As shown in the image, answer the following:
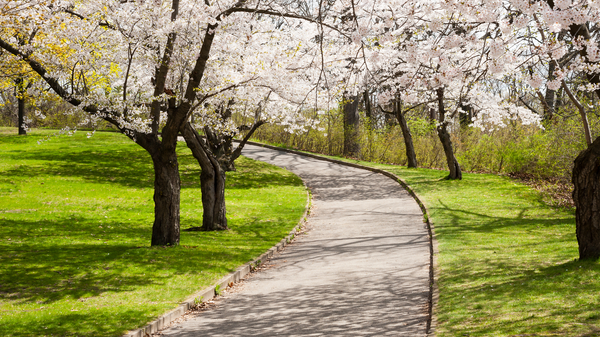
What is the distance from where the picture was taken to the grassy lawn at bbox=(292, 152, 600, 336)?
224 inches

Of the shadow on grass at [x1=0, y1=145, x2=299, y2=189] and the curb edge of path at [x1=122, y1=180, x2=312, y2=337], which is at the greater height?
the shadow on grass at [x1=0, y1=145, x2=299, y2=189]

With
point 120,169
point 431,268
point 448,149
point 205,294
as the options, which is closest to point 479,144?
point 448,149

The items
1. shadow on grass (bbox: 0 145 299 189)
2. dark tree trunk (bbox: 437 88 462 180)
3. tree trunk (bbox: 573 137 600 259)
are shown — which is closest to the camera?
tree trunk (bbox: 573 137 600 259)

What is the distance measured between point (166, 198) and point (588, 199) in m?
7.86

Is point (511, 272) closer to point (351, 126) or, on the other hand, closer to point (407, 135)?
point (407, 135)

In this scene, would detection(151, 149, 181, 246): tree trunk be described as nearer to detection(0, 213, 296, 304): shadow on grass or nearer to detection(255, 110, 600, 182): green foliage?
detection(0, 213, 296, 304): shadow on grass

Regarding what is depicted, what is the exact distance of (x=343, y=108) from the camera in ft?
103

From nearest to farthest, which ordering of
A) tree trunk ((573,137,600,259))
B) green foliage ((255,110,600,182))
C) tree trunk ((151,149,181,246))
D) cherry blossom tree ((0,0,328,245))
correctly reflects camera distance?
tree trunk ((573,137,600,259))
cherry blossom tree ((0,0,328,245))
tree trunk ((151,149,181,246))
green foliage ((255,110,600,182))

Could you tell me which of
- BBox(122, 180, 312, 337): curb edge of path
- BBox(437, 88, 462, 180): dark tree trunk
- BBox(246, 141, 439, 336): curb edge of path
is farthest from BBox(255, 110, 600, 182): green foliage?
BBox(122, 180, 312, 337): curb edge of path

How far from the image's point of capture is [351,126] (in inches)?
1216

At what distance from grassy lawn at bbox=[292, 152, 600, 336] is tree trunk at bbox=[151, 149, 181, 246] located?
560 centimetres

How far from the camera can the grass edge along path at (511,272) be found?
5699mm

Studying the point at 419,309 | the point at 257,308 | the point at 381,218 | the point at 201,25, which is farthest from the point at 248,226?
the point at 419,309

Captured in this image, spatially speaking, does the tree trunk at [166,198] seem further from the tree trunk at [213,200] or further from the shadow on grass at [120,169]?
the shadow on grass at [120,169]
